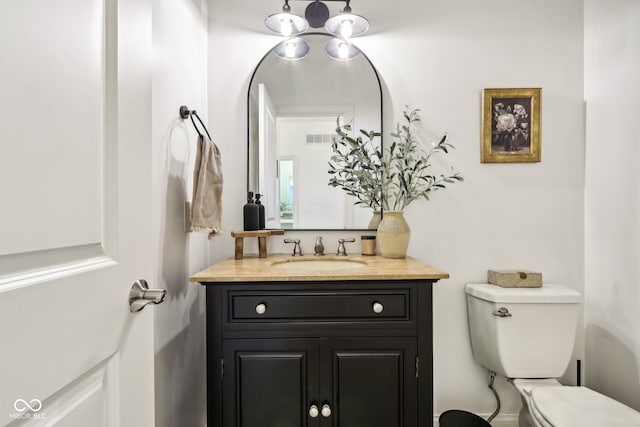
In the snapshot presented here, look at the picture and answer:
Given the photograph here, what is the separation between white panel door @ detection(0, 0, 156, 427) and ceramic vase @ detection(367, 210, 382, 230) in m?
1.28

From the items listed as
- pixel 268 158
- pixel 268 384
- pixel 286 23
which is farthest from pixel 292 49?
pixel 268 384

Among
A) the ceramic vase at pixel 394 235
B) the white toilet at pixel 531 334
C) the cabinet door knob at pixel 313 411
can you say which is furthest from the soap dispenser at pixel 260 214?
the white toilet at pixel 531 334

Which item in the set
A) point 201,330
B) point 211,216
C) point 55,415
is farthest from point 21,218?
point 201,330

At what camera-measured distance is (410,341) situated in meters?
1.27

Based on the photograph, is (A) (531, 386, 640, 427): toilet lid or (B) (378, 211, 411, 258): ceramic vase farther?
(B) (378, 211, 411, 258): ceramic vase

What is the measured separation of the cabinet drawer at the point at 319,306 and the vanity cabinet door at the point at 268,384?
10cm

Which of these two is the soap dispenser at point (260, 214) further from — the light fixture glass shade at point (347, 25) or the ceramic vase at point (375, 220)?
the light fixture glass shade at point (347, 25)

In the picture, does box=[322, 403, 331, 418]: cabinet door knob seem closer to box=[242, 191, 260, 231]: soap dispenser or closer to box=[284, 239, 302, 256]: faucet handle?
box=[284, 239, 302, 256]: faucet handle

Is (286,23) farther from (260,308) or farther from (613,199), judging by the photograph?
(613,199)

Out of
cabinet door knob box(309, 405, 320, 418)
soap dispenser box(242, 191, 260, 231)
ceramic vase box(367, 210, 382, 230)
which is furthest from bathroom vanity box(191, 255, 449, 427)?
ceramic vase box(367, 210, 382, 230)

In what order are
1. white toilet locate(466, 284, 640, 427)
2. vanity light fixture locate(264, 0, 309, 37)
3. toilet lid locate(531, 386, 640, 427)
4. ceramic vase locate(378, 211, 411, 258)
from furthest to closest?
vanity light fixture locate(264, 0, 309, 37), ceramic vase locate(378, 211, 411, 258), white toilet locate(466, 284, 640, 427), toilet lid locate(531, 386, 640, 427)

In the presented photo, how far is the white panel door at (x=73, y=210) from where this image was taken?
0.45 m

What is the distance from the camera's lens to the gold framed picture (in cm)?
179

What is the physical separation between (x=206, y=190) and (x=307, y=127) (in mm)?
703
